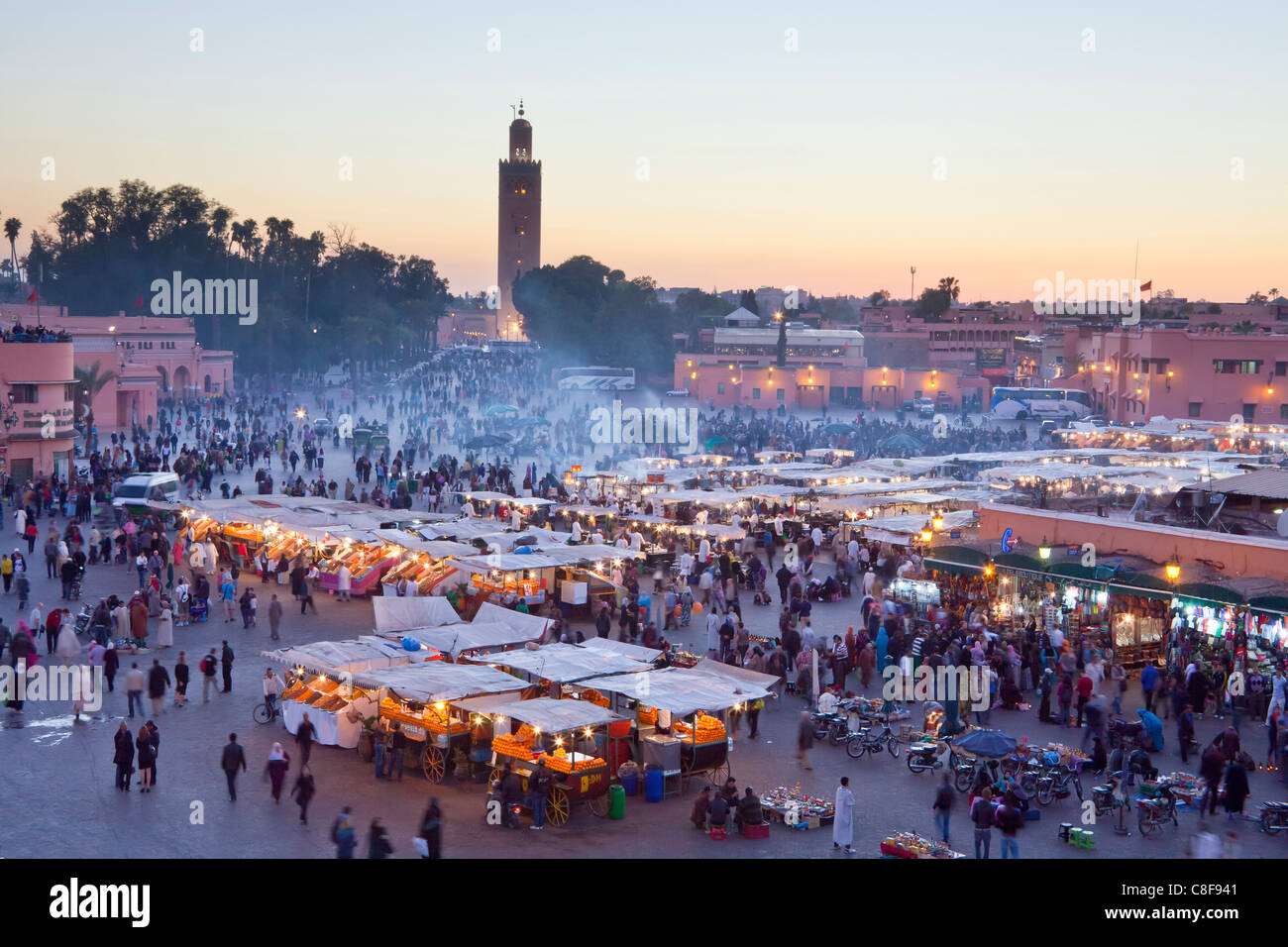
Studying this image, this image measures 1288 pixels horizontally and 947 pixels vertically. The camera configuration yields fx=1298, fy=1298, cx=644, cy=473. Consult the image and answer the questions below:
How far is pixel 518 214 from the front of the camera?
132 meters

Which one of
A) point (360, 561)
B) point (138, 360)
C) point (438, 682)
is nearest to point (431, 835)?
point (438, 682)

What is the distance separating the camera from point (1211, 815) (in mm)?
11320

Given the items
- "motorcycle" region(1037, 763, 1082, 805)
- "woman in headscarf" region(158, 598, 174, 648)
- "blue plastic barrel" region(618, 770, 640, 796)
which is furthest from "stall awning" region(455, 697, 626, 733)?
"woman in headscarf" region(158, 598, 174, 648)

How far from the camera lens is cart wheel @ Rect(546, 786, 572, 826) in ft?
36.2

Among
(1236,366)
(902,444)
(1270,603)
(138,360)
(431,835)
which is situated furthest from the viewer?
(138,360)

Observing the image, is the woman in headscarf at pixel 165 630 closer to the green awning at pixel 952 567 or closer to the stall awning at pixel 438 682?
the stall awning at pixel 438 682

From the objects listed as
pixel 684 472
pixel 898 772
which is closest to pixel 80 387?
pixel 684 472

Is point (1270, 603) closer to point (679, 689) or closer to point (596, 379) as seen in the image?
point (679, 689)

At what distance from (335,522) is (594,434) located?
20.8 meters

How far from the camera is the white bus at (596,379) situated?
70.2m

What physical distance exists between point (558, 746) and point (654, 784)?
960 mm

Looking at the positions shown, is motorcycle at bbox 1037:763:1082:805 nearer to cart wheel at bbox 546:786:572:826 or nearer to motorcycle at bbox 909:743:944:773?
motorcycle at bbox 909:743:944:773
